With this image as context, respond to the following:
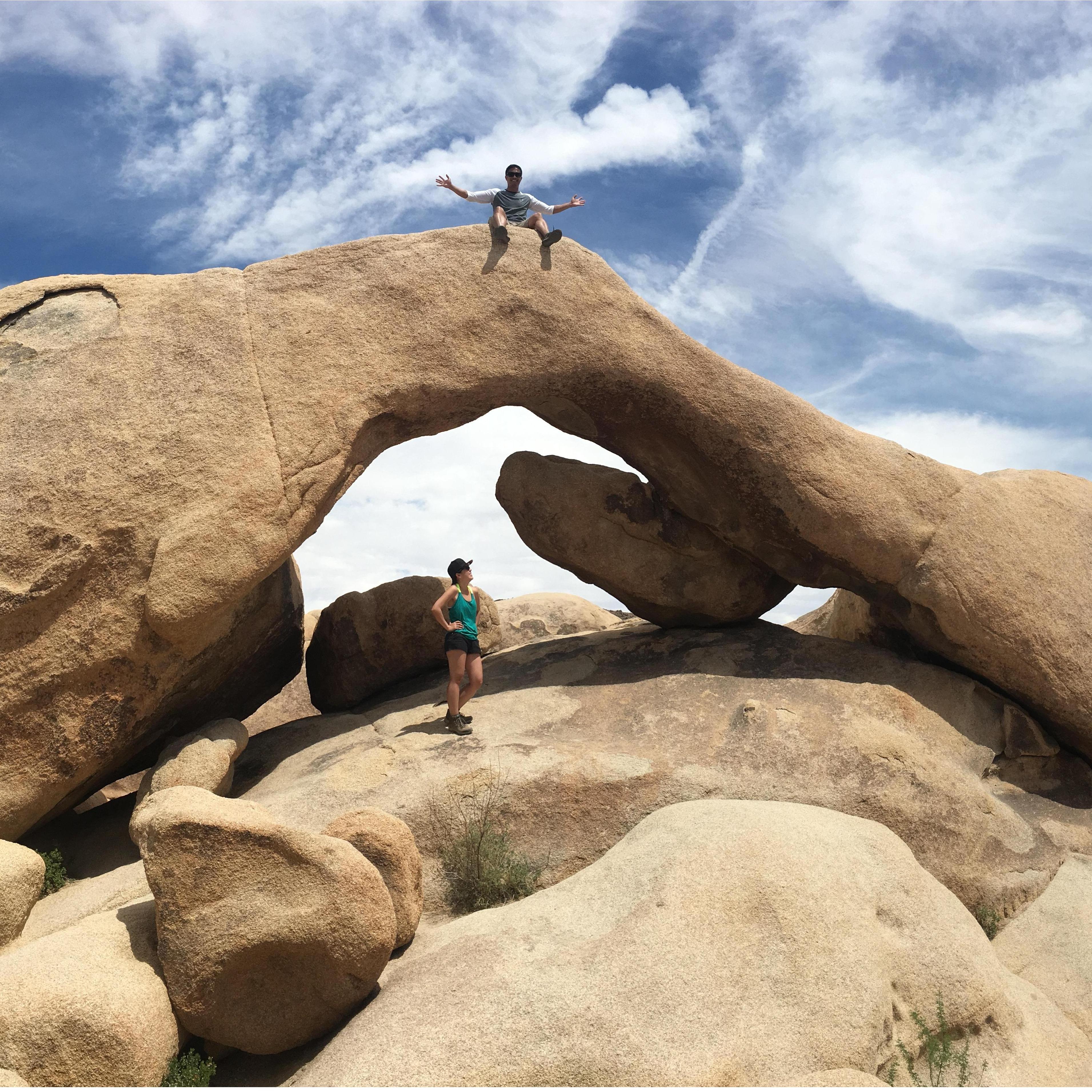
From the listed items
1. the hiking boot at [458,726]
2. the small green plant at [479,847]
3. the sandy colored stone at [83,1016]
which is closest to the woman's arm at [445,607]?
the hiking boot at [458,726]

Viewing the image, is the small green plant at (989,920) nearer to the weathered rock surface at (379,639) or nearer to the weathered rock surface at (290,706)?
the weathered rock surface at (379,639)

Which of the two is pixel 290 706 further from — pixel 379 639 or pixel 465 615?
pixel 465 615

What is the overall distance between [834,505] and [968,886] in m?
3.17

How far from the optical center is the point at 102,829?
8148 mm

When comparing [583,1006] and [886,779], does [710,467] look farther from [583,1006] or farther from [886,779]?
[583,1006]

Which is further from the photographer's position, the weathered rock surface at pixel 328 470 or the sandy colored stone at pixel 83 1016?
the weathered rock surface at pixel 328 470

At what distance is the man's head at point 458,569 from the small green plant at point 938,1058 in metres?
4.48

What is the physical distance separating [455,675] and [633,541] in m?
2.43

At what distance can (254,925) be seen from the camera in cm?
487

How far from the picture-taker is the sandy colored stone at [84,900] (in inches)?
234

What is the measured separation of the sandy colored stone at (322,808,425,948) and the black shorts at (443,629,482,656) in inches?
91.5

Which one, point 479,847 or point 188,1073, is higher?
point 479,847

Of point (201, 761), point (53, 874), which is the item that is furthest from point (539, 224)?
point (53, 874)

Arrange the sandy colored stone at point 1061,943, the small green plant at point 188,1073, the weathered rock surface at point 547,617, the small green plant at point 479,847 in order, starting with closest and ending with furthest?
the small green plant at point 188,1073 → the sandy colored stone at point 1061,943 → the small green plant at point 479,847 → the weathered rock surface at point 547,617
